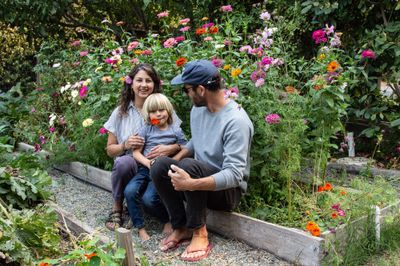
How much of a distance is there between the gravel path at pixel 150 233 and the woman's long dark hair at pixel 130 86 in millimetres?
777

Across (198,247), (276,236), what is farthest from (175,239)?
(276,236)

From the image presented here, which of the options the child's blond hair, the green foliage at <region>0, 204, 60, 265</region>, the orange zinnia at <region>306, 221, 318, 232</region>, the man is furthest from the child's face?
the orange zinnia at <region>306, 221, 318, 232</region>

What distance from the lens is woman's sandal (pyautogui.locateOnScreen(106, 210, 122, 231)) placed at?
3634 millimetres

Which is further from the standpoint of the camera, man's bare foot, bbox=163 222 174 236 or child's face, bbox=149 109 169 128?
child's face, bbox=149 109 169 128

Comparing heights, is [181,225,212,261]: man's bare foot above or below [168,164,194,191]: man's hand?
below

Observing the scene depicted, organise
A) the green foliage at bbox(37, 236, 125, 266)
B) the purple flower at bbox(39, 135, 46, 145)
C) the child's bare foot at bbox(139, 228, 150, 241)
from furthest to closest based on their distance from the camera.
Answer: the purple flower at bbox(39, 135, 46, 145)
the child's bare foot at bbox(139, 228, 150, 241)
the green foliage at bbox(37, 236, 125, 266)

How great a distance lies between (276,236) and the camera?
3.05 m

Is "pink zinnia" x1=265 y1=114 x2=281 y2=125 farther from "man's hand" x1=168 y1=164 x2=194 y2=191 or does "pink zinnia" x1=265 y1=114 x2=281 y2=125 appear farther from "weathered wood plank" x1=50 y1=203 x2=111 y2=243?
"weathered wood plank" x1=50 y1=203 x2=111 y2=243

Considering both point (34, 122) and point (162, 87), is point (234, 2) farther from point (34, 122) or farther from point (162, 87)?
point (34, 122)

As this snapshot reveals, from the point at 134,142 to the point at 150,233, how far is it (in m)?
0.66

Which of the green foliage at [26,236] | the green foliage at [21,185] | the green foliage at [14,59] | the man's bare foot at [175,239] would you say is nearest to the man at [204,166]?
the man's bare foot at [175,239]

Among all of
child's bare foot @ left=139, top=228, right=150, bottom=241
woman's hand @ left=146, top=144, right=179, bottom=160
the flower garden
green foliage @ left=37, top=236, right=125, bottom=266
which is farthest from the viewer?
woman's hand @ left=146, top=144, right=179, bottom=160

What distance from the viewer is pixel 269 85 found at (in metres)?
3.63

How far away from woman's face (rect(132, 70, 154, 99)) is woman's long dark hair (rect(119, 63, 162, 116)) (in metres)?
0.03
